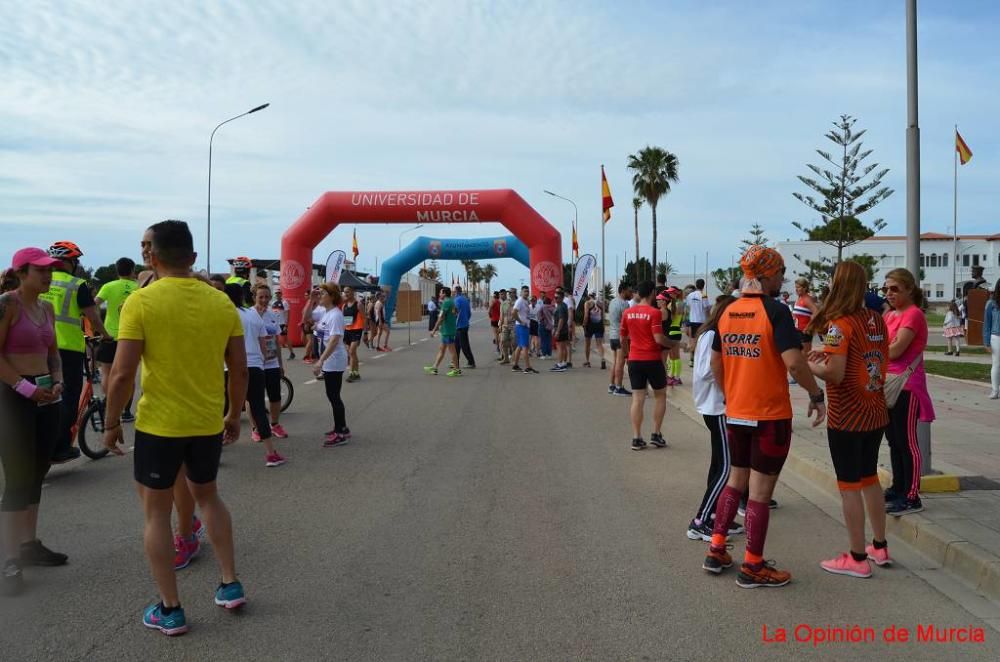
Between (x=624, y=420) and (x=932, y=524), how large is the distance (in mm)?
5990

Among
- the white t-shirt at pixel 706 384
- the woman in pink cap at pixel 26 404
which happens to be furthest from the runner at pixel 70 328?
the white t-shirt at pixel 706 384

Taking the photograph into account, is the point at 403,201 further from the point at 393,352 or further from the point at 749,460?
the point at 749,460

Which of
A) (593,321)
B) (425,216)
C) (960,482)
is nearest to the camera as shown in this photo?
(960,482)

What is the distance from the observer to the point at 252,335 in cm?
834

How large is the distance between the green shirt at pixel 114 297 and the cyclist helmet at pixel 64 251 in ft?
10.4

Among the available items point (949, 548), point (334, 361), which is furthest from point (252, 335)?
point (949, 548)

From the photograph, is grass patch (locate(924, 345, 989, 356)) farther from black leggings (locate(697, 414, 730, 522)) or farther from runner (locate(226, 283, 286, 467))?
runner (locate(226, 283, 286, 467))

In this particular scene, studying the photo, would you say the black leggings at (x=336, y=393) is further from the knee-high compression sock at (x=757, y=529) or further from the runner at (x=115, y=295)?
the knee-high compression sock at (x=757, y=529)

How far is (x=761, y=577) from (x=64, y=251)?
5.61m

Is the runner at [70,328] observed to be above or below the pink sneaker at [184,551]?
above

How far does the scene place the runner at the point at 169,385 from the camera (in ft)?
12.8

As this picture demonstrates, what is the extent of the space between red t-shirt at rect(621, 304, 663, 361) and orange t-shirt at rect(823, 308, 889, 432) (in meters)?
3.68

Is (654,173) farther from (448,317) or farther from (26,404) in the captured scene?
(26,404)

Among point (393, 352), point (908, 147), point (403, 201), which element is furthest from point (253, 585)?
point (403, 201)
